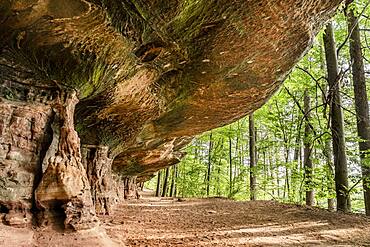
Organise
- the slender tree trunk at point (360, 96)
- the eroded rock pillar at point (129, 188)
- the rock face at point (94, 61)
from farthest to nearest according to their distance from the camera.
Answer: the eroded rock pillar at point (129, 188) < the slender tree trunk at point (360, 96) < the rock face at point (94, 61)

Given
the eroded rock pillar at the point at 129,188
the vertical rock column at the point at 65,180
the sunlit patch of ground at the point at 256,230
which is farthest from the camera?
the eroded rock pillar at the point at 129,188

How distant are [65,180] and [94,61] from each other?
1764mm

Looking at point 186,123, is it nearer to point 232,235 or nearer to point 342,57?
point 232,235

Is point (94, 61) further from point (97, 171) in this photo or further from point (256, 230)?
point (256, 230)

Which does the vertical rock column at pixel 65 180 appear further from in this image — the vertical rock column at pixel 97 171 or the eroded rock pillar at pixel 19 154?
the vertical rock column at pixel 97 171

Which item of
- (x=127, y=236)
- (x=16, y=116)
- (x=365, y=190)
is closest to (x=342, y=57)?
(x=365, y=190)

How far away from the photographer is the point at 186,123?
9578mm

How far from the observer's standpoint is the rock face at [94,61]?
3602 millimetres

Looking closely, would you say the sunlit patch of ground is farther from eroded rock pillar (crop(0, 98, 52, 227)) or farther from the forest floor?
eroded rock pillar (crop(0, 98, 52, 227))

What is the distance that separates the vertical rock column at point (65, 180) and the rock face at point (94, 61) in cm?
1

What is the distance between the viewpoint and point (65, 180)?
3.88 meters

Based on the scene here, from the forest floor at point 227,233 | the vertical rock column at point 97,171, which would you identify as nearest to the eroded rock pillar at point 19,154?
the forest floor at point 227,233

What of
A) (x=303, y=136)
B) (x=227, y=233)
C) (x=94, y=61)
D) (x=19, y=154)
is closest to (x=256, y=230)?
(x=227, y=233)

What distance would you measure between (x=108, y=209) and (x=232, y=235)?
410 cm
